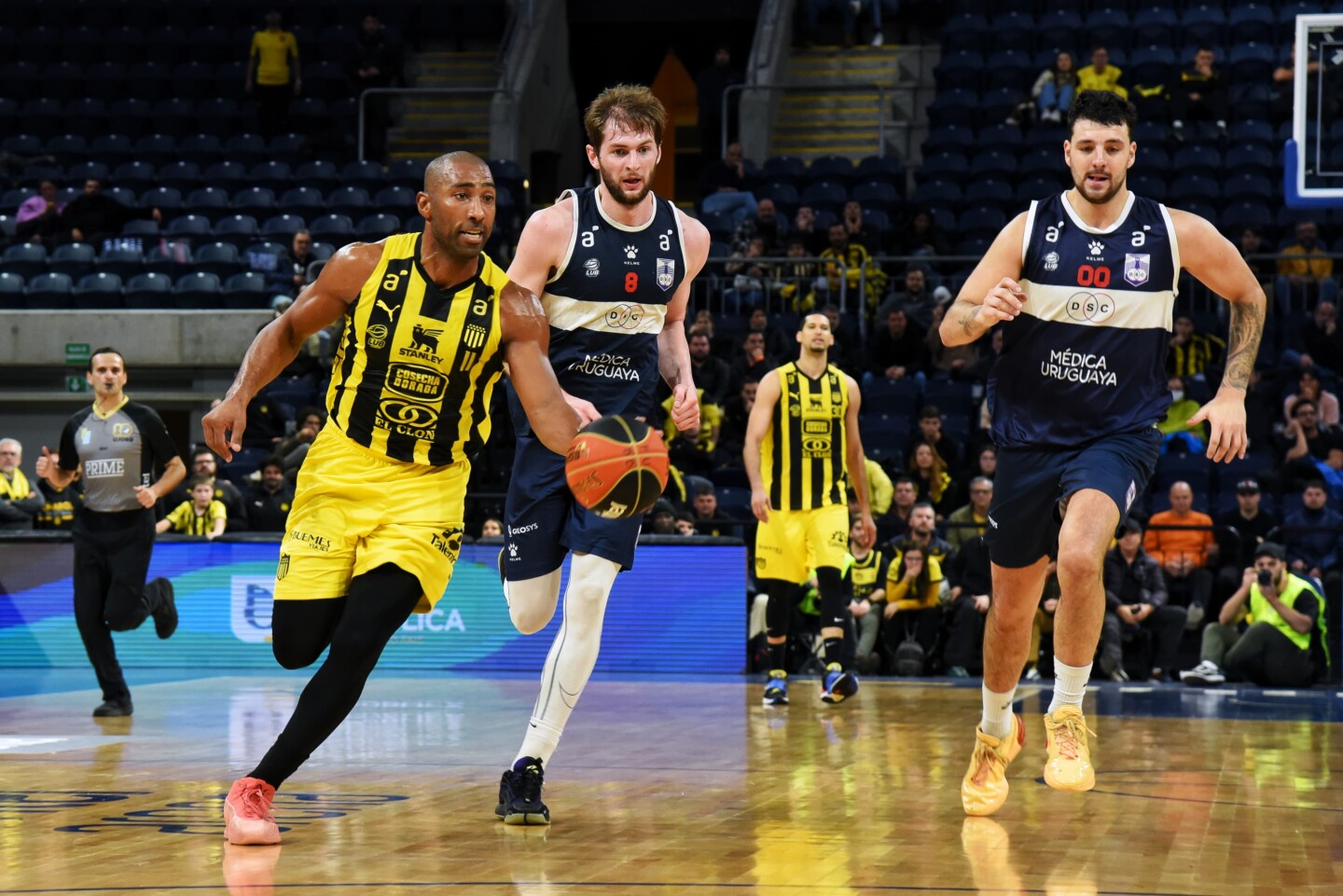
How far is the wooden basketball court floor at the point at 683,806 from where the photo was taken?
4.59 meters

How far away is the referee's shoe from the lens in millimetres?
10734

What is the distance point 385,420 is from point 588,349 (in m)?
0.94

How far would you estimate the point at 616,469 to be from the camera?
470 centimetres

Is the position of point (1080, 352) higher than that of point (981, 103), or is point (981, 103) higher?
point (981, 103)

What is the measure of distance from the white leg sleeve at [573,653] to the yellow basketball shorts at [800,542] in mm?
4909

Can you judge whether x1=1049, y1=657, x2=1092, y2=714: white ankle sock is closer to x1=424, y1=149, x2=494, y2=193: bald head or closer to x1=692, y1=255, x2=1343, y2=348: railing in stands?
x1=424, y1=149, x2=494, y2=193: bald head

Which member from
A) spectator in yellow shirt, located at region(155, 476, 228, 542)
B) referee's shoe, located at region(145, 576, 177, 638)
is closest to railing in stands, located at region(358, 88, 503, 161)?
spectator in yellow shirt, located at region(155, 476, 228, 542)

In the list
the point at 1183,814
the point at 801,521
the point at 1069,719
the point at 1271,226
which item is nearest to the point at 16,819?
the point at 1069,719

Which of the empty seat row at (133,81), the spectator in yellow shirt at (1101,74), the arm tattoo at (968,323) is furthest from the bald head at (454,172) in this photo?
the empty seat row at (133,81)

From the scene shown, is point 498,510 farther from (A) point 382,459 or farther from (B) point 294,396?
(A) point 382,459

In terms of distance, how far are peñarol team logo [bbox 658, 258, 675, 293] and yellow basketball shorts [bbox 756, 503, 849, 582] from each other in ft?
15.6

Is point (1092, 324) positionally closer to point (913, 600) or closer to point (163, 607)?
point (163, 607)

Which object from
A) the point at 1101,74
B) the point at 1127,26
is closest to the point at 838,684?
the point at 1101,74

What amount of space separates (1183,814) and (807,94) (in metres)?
19.2
